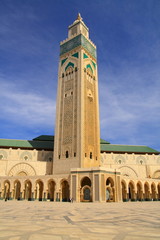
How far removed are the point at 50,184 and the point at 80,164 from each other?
20.4ft

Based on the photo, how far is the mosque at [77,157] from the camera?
26703 mm

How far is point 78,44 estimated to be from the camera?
1464 inches

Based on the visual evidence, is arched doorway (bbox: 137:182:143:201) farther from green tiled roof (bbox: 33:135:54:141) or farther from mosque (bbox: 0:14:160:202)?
green tiled roof (bbox: 33:135:54:141)

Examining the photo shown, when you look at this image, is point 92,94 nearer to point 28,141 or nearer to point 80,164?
point 80,164

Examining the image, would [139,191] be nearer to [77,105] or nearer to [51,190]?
[51,190]

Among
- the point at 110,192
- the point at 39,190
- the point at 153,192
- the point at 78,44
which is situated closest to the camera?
the point at 110,192

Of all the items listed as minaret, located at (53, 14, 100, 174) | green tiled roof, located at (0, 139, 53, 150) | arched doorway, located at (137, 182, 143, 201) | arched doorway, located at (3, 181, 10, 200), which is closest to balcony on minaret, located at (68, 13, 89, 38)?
minaret, located at (53, 14, 100, 174)

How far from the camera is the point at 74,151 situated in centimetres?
3091

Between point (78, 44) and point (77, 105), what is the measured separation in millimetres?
12313

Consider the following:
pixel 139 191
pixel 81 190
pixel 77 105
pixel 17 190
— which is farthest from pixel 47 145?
pixel 139 191

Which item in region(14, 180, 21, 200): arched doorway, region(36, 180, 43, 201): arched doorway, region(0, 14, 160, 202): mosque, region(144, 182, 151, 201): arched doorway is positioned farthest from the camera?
region(144, 182, 151, 201): arched doorway

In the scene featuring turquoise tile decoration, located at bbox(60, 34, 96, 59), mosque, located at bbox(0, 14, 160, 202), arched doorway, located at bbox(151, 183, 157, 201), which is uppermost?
turquoise tile decoration, located at bbox(60, 34, 96, 59)

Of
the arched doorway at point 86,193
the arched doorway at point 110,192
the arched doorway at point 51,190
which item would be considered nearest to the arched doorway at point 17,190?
the arched doorway at point 51,190

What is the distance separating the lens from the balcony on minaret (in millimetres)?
39531
